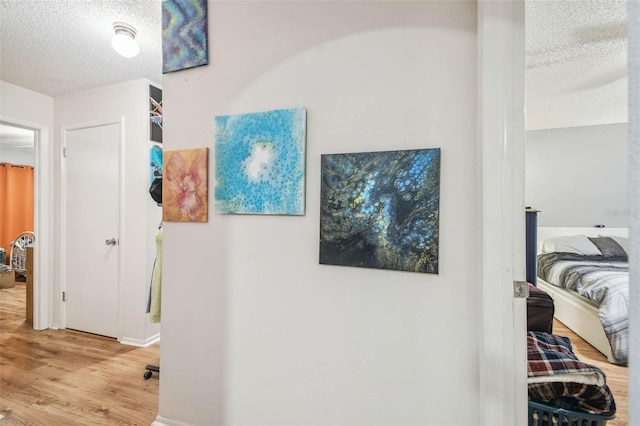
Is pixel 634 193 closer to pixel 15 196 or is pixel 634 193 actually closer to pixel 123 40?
pixel 123 40

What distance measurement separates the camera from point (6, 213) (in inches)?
234

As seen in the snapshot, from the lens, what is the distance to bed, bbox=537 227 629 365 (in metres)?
2.47

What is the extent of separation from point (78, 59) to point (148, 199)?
1.24m

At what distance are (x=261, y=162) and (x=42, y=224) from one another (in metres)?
3.26

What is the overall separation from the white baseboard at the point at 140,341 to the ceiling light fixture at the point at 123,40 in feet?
7.86

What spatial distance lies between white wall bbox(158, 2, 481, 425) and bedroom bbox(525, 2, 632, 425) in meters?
1.33

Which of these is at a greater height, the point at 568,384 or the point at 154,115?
the point at 154,115

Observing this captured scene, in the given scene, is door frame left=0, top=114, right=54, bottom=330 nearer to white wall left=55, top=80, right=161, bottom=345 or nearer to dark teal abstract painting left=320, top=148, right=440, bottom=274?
white wall left=55, top=80, right=161, bottom=345

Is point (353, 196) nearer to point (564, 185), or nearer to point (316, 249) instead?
point (316, 249)

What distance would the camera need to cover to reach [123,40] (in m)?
1.97

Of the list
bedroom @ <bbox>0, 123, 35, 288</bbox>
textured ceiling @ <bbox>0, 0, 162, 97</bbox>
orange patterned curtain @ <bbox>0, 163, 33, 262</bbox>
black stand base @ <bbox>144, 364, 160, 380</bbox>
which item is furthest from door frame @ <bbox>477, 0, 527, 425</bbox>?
orange patterned curtain @ <bbox>0, 163, 33, 262</bbox>

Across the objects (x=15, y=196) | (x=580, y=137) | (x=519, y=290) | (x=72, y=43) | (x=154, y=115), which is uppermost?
(x=72, y=43)

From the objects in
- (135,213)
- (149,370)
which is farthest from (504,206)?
(135,213)

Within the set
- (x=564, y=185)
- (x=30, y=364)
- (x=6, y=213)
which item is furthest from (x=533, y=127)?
(x=6, y=213)
